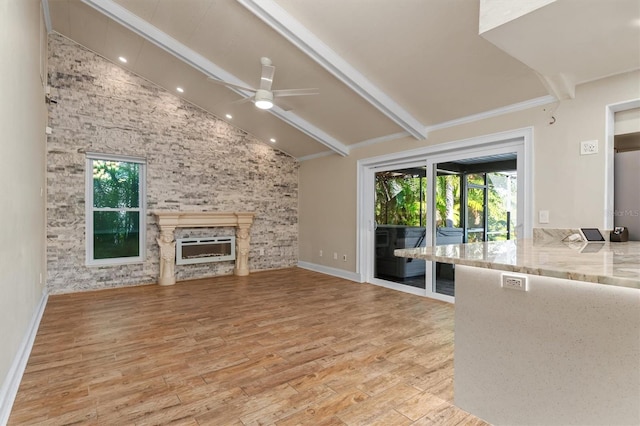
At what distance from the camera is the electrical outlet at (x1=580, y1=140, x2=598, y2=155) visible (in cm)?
302

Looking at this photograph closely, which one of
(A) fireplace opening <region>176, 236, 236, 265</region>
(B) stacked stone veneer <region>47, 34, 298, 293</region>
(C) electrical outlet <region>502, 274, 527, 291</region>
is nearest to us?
(C) electrical outlet <region>502, 274, 527, 291</region>

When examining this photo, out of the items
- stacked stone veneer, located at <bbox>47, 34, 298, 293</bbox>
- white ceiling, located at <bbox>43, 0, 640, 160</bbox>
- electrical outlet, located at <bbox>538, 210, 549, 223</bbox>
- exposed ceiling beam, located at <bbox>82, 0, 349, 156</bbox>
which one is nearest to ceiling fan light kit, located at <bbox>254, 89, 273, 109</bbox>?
exposed ceiling beam, located at <bbox>82, 0, 349, 156</bbox>

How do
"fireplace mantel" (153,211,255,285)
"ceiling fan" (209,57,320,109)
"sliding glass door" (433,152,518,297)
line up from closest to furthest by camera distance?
1. "ceiling fan" (209,57,320,109)
2. "sliding glass door" (433,152,518,297)
3. "fireplace mantel" (153,211,255,285)

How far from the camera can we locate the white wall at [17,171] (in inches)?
77.5

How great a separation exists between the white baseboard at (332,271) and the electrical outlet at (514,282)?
13.9ft

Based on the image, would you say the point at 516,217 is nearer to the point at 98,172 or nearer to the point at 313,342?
the point at 313,342

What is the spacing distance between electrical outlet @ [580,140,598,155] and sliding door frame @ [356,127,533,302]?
47cm

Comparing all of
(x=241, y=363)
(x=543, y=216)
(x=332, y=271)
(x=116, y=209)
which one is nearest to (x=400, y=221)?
(x=332, y=271)

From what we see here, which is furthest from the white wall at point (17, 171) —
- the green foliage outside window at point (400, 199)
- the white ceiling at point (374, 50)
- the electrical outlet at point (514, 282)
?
the green foliage outside window at point (400, 199)

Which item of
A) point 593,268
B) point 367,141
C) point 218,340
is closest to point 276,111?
point 367,141

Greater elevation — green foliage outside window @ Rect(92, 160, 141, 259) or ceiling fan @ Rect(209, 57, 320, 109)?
ceiling fan @ Rect(209, 57, 320, 109)

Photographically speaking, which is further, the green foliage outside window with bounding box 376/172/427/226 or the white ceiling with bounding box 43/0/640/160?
the green foliage outside window with bounding box 376/172/427/226

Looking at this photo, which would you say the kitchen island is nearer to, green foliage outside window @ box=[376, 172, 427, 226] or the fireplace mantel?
green foliage outside window @ box=[376, 172, 427, 226]

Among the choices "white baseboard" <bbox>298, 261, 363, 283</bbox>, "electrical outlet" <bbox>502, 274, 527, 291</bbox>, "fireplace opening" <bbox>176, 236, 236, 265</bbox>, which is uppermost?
"electrical outlet" <bbox>502, 274, 527, 291</bbox>
